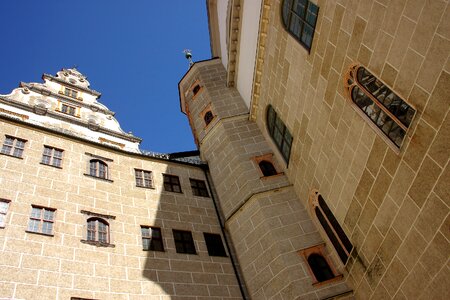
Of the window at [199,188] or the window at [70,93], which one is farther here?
the window at [70,93]

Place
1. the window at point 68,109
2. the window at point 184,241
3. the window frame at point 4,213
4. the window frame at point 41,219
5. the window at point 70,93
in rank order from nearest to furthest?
1. the window frame at point 4,213
2. the window frame at point 41,219
3. the window at point 184,241
4. the window at point 68,109
5. the window at point 70,93

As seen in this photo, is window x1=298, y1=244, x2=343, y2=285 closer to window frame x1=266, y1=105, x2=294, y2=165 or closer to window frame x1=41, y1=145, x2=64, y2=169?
window frame x1=266, y1=105, x2=294, y2=165

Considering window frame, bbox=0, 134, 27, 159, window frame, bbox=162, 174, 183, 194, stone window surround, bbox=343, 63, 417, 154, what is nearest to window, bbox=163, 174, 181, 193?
window frame, bbox=162, 174, 183, 194

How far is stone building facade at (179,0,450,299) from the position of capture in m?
7.64

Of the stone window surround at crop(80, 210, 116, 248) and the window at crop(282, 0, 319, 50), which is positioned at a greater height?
the window at crop(282, 0, 319, 50)

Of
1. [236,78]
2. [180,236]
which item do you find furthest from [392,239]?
[236,78]

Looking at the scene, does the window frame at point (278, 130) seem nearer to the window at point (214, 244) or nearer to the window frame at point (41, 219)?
the window at point (214, 244)

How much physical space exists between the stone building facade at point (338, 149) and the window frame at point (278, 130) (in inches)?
2.9

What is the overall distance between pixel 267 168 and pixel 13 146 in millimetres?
10031

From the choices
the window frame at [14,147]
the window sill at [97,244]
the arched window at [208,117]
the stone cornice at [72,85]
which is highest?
the stone cornice at [72,85]

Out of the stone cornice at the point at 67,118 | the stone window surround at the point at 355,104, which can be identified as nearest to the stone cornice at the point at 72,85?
the stone cornice at the point at 67,118

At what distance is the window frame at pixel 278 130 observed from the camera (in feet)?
50.0

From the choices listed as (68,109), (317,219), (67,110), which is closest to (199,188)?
(317,219)

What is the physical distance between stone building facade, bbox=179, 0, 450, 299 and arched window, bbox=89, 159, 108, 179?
16.5 feet
